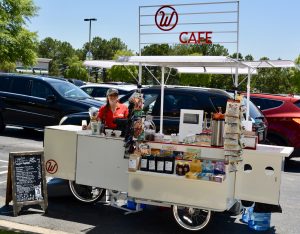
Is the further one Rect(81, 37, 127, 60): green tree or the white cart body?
Rect(81, 37, 127, 60): green tree

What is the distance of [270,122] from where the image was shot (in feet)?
35.4

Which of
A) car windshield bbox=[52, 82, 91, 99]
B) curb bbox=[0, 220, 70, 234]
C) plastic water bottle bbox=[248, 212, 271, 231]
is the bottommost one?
curb bbox=[0, 220, 70, 234]

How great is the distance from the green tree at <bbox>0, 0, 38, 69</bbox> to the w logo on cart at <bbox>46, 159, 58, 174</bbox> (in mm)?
22386

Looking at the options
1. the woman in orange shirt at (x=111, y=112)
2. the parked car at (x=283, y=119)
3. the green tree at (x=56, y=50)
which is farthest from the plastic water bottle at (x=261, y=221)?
the green tree at (x=56, y=50)

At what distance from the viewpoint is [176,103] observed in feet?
29.7

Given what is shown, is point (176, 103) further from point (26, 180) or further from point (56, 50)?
point (56, 50)

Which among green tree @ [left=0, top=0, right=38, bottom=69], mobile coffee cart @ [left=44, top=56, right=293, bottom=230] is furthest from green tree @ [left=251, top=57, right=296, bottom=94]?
mobile coffee cart @ [left=44, top=56, right=293, bottom=230]

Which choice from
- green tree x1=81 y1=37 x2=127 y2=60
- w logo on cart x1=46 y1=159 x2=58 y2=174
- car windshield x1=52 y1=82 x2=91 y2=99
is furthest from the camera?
green tree x1=81 y1=37 x2=127 y2=60

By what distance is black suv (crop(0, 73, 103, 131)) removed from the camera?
12.5 m

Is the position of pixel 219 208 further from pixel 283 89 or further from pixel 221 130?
pixel 283 89

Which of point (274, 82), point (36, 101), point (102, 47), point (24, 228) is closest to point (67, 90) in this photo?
point (36, 101)

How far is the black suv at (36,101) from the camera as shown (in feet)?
41.0

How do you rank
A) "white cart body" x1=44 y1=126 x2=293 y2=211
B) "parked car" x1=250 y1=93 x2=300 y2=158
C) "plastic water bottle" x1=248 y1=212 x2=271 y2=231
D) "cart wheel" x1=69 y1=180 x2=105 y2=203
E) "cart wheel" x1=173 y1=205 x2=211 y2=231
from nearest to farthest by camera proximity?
"white cart body" x1=44 y1=126 x2=293 y2=211 → "cart wheel" x1=173 y1=205 x2=211 y2=231 → "plastic water bottle" x1=248 y1=212 x2=271 y2=231 → "cart wheel" x1=69 y1=180 x2=105 y2=203 → "parked car" x1=250 y1=93 x2=300 y2=158

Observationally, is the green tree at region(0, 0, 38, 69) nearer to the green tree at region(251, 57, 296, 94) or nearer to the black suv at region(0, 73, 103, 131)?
the black suv at region(0, 73, 103, 131)
